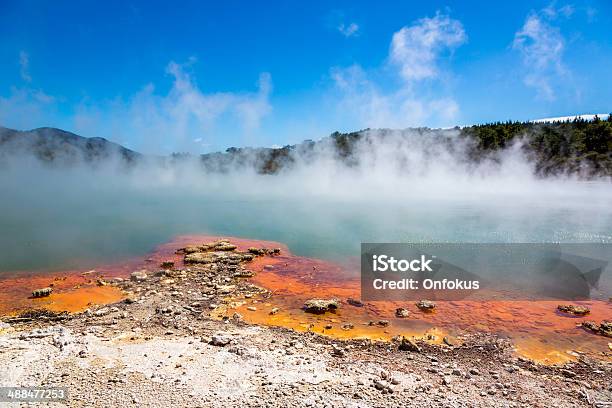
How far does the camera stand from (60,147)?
86.1m

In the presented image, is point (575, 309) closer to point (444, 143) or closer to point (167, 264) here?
point (167, 264)

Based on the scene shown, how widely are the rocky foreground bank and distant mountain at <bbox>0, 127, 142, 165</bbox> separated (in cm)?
8457

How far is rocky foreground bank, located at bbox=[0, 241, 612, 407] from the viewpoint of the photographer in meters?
4.34

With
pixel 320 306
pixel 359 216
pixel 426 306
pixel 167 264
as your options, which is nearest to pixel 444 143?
pixel 359 216

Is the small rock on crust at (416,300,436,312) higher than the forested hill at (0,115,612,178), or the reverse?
the forested hill at (0,115,612,178)

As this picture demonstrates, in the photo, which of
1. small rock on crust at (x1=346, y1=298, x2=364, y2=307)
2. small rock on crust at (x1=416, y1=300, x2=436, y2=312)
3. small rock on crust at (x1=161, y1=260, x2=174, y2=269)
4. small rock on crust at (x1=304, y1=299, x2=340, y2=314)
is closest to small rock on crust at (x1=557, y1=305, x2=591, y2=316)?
small rock on crust at (x1=416, y1=300, x2=436, y2=312)

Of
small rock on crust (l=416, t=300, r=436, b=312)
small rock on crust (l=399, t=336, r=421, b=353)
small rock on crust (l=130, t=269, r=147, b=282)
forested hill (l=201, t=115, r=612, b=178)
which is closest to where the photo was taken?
small rock on crust (l=399, t=336, r=421, b=353)

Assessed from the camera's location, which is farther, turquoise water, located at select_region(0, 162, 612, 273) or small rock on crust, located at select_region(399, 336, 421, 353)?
turquoise water, located at select_region(0, 162, 612, 273)

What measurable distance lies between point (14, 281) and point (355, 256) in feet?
35.5

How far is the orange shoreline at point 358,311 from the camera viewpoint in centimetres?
662

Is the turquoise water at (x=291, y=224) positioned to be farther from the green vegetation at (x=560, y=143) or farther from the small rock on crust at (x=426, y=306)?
the green vegetation at (x=560, y=143)

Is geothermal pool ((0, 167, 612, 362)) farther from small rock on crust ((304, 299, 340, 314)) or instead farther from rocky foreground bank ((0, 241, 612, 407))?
rocky foreground bank ((0, 241, 612, 407))

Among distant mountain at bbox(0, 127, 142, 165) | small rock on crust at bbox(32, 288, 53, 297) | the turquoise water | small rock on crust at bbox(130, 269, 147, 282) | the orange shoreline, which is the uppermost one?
distant mountain at bbox(0, 127, 142, 165)

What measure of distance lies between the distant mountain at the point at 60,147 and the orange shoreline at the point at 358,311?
263 ft
